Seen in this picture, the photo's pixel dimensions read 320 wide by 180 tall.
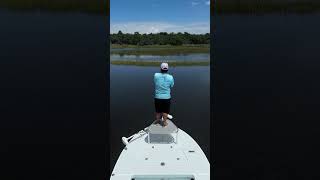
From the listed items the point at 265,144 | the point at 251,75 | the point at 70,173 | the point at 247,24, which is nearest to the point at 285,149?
the point at 265,144

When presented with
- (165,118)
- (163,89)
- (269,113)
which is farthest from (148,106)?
(163,89)

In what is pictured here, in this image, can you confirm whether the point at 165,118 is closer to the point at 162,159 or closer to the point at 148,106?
the point at 162,159

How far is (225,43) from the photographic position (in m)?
35.0

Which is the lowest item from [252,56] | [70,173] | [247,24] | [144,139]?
[70,173]

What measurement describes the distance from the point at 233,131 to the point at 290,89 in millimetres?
7226

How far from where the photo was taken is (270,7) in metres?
57.6

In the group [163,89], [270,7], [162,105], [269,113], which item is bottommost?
[269,113]

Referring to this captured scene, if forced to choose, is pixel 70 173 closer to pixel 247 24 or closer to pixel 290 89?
pixel 290 89

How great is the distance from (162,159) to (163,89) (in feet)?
5.34

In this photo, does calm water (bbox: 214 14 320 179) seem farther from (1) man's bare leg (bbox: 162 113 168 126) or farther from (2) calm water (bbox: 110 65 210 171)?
(1) man's bare leg (bbox: 162 113 168 126)

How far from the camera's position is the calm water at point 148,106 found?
11234 mm

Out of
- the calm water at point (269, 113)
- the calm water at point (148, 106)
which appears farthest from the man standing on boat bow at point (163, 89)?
the calm water at point (148, 106)

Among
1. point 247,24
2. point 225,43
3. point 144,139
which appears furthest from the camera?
point 247,24

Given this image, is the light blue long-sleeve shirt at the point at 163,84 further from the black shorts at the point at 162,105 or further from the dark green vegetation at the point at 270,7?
the dark green vegetation at the point at 270,7
